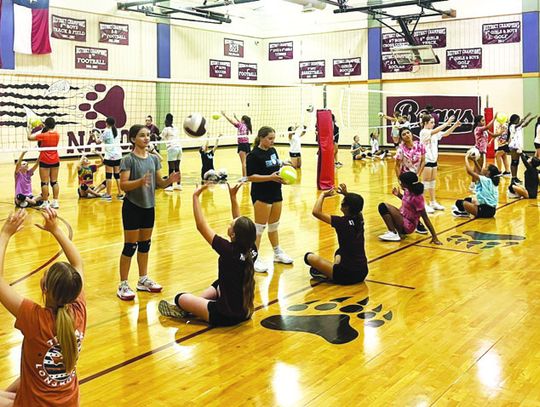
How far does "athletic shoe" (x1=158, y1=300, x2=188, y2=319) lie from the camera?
5.17 meters

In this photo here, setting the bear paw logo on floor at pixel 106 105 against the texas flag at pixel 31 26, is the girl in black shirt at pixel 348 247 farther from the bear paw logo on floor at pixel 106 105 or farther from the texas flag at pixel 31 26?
the bear paw logo on floor at pixel 106 105

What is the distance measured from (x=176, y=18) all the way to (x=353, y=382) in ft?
69.7

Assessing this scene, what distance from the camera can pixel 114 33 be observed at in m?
22.1

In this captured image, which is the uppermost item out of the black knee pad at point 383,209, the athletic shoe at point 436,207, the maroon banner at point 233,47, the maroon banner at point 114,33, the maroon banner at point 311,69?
the maroon banner at point 233,47

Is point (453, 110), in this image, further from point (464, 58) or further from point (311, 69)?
point (311, 69)

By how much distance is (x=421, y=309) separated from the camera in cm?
539

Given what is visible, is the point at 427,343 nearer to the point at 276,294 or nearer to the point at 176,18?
the point at 276,294

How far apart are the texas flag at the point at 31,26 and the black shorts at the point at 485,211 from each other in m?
15.2

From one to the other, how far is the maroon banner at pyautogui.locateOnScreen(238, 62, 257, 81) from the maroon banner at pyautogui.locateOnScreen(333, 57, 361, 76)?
3902mm

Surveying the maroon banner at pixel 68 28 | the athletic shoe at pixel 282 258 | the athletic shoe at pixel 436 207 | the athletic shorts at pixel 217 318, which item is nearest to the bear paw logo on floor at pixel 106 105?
the maroon banner at pixel 68 28

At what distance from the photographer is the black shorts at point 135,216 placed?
222 inches

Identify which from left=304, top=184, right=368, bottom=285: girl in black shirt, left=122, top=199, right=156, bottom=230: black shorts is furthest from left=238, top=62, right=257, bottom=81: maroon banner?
left=122, top=199, right=156, bottom=230: black shorts

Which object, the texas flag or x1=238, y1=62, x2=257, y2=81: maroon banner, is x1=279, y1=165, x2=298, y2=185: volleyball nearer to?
the texas flag

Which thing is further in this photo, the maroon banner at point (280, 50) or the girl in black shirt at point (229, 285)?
the maroon banner at point (280, 50)
